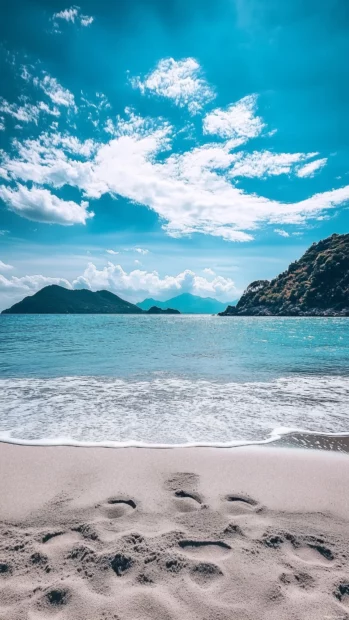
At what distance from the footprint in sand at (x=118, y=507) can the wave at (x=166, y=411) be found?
232cm

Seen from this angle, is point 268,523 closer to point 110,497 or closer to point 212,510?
point 212,510

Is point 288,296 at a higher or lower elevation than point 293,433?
higher

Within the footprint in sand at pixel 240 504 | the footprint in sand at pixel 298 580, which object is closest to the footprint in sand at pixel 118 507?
the footprint in sand at pixel 240 504

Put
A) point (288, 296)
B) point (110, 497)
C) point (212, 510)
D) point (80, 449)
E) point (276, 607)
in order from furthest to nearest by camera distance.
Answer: point (288, 296) < point (80, 449) < point (110, 497) < point (212, 510) < point (276, 607)

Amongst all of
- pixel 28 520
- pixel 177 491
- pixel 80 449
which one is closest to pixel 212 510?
pixel 177 491

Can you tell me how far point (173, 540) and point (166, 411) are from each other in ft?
19.5

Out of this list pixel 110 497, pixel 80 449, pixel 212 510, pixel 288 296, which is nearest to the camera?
pixel 212 510

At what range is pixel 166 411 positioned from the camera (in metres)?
9.71

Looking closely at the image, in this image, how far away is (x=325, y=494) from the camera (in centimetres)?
494

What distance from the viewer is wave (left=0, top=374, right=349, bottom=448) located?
753 centimetres

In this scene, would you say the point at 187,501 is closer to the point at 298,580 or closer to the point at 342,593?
the point at 298,580

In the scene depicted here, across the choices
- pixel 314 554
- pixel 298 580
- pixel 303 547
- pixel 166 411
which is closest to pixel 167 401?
pixel 166 411

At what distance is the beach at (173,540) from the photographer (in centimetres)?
301

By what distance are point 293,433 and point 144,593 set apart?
5.81 m
